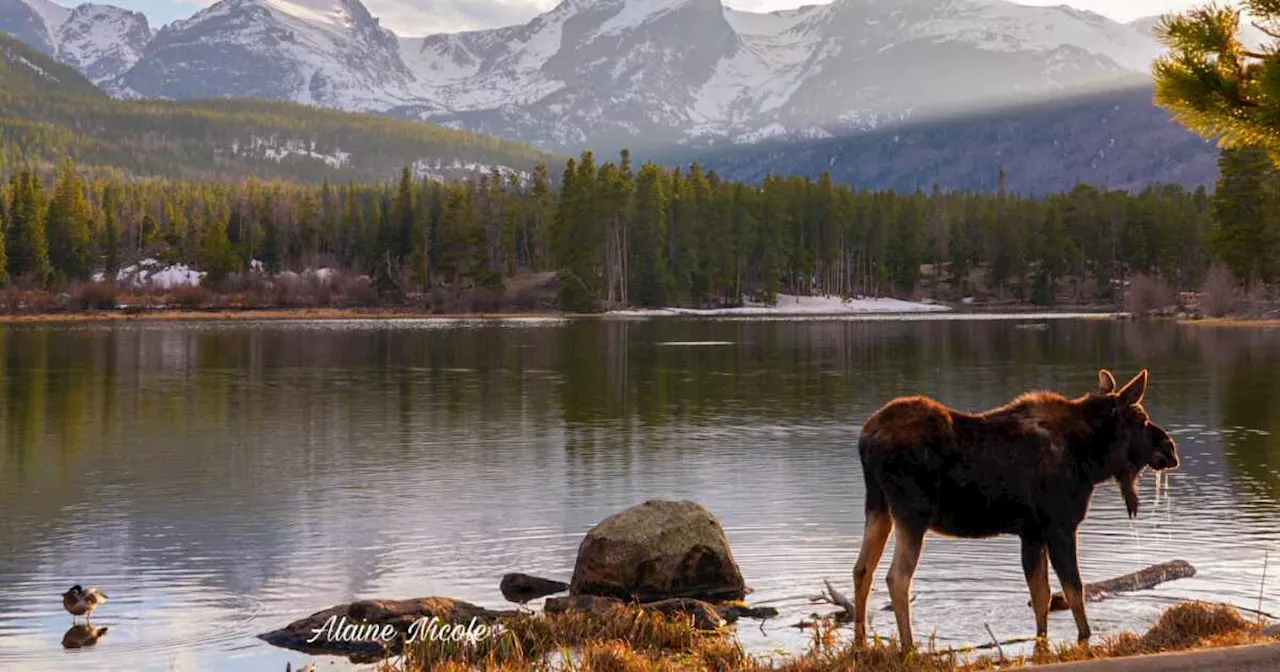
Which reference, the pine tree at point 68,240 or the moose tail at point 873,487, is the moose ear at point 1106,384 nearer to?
the moose tail at point 873,487

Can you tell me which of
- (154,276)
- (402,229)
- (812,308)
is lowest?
(812,308)

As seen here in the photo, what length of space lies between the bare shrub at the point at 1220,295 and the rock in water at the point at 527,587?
10370 cm

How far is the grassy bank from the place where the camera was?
36.3 feet

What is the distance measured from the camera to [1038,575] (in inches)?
495

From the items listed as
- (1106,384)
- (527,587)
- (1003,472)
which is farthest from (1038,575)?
(527,587)

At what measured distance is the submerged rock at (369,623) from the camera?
46.5 feet

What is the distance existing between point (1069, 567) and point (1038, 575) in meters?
0.33

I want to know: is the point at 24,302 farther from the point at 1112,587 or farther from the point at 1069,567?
the point at 1069,567

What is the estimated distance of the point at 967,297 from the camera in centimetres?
19075

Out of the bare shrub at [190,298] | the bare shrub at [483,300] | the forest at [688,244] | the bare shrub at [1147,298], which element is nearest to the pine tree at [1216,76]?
the bare shrub at [1147,298]

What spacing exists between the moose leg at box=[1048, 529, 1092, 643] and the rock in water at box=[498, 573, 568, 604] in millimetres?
6771

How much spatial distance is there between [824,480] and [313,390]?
27.0 m

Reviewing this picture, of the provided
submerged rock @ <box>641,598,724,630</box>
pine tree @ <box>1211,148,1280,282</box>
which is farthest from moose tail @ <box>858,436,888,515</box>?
pine tree @ <box>1211,148,1280,282</box>

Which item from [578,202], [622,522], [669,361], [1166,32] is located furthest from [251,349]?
[578,202]
